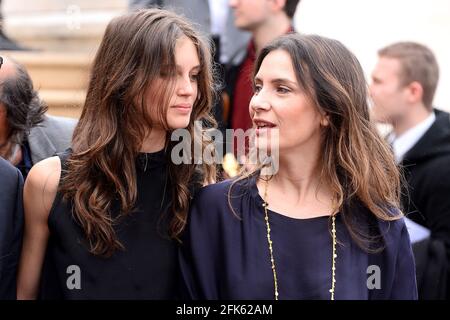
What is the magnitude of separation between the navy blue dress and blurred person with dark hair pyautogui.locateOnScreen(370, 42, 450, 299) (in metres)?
1.18

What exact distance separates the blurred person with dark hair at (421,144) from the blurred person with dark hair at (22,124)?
5.28 feet

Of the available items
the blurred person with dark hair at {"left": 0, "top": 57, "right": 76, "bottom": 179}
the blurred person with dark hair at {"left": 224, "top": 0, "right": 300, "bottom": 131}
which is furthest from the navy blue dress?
the blurred person with dark hair at {"left": 224, "top": 0, "right": 300, "bottom": 131}

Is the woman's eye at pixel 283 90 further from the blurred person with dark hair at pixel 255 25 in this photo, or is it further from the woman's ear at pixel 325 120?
the blurred person with dark hair at pixel 255 25

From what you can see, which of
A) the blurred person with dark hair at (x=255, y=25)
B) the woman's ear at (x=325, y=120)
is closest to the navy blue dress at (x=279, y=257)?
the woman's ear at (x=325, y=120)

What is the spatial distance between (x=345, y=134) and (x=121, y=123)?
847 mm

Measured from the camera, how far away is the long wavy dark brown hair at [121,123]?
334 centimetres

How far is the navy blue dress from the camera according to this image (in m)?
3.30

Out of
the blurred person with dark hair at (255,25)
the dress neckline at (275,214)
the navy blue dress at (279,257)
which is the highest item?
the blurred person with dark hair at (255,25)

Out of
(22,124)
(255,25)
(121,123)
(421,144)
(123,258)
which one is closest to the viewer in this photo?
(123,258)

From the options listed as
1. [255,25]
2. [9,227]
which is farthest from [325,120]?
[255,25]

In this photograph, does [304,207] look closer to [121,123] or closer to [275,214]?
[275,214]

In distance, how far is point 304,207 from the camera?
11.4 feet

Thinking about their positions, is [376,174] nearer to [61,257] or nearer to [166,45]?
[166,45]

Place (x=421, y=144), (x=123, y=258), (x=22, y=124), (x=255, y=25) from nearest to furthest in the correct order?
1. (x=123, y=258)
2. (x=22, y=124)
3. (x=421, y=144)
4. (x=255, y=25)
